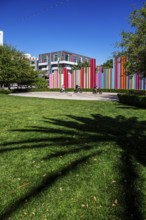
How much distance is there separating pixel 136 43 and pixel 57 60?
89.4m

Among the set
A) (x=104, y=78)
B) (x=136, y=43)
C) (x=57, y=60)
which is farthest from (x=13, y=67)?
(x=57, y=60)

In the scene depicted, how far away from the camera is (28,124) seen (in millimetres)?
9219

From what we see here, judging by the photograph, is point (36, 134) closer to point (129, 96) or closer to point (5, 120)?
point (5, 120)

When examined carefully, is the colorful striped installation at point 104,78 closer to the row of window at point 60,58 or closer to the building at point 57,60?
the building at point 57,60

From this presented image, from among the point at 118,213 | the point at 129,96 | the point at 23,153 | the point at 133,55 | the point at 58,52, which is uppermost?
the point at 58,52

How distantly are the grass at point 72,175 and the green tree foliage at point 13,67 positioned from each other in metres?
35.7

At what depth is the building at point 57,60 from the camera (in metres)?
107

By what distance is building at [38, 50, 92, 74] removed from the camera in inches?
4200

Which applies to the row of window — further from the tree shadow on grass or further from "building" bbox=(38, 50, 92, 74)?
the tree shadow on grass

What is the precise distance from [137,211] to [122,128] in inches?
216

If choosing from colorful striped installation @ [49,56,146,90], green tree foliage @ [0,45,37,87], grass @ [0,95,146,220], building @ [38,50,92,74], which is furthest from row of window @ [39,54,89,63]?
grass @ [0,95,146,220]

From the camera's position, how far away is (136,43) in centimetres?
2131

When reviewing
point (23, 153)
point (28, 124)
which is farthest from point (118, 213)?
point (28, 124)

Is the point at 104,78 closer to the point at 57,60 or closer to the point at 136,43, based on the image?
the point at 136,43
